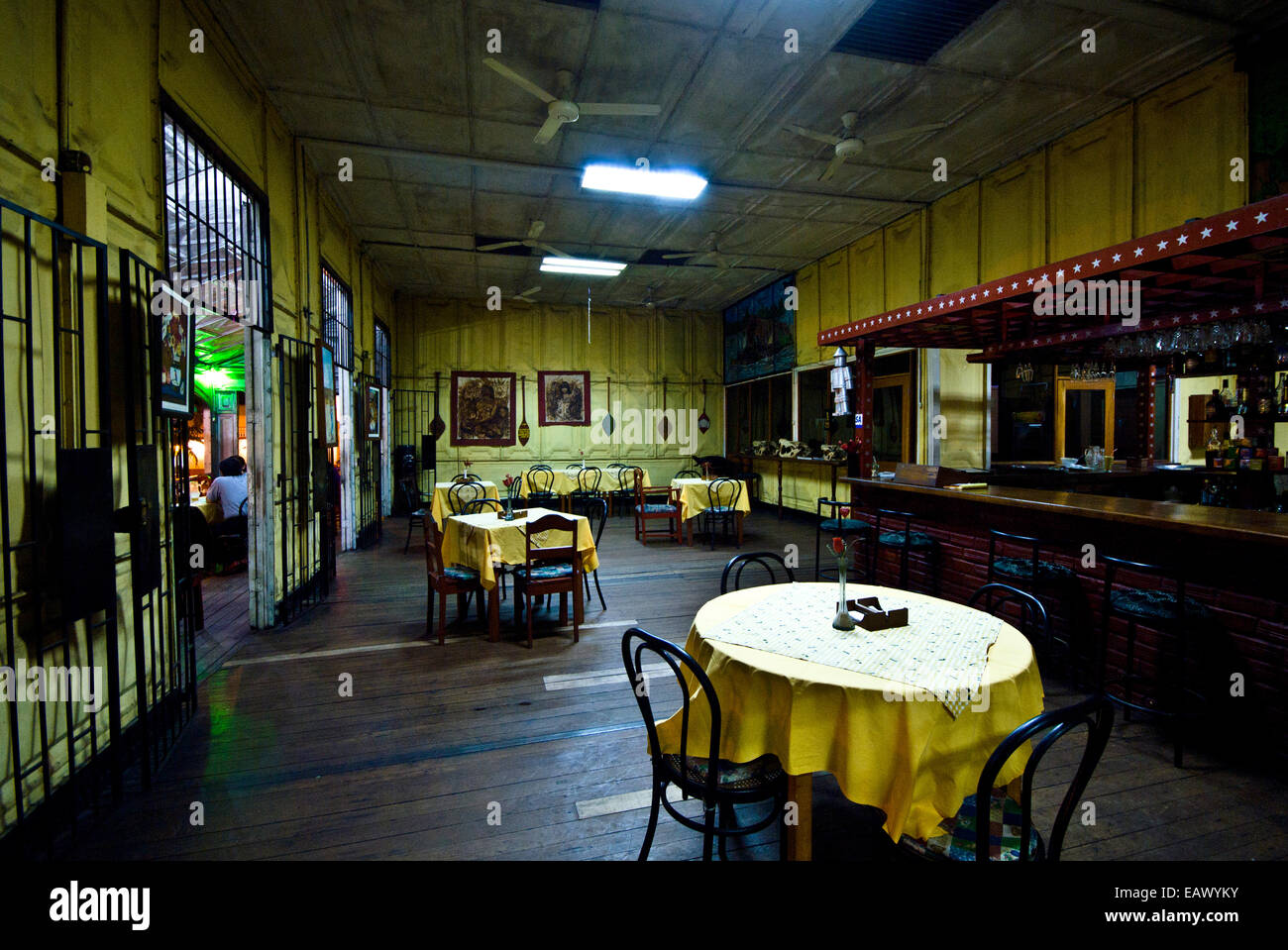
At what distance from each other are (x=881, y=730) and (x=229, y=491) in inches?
263

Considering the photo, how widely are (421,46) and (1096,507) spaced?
5.65 meters

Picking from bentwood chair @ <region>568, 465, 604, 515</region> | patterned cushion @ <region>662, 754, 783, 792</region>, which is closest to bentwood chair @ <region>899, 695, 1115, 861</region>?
patterned cushion @ <region>662, 754, 783, 792</region>

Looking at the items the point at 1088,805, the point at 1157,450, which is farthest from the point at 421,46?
the point at 1157,450

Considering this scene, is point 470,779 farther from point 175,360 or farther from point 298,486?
point 298,486

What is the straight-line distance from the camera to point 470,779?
2627 mm

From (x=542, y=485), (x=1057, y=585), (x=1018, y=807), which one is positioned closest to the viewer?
(x=1018, y=807)

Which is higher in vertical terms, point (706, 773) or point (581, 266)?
point (581, 266)

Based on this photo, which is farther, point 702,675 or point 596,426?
point 596,426

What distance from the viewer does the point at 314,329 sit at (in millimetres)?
5777

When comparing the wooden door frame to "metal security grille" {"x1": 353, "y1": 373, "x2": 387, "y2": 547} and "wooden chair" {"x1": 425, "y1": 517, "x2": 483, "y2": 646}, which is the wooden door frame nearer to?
"wooden chair" {"x1": 425, "y1": 517, "x2": 483, "y2": 646}

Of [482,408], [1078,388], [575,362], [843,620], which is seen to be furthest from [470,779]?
[575,362]

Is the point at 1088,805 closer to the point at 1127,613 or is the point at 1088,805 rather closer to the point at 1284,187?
the point at 1127,613
